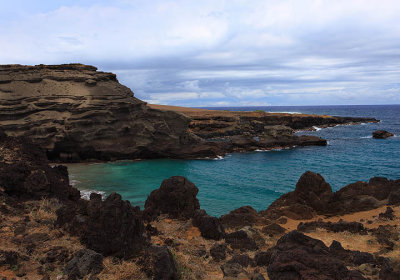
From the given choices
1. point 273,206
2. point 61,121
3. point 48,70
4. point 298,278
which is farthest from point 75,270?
point 48,70

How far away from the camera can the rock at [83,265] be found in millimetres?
6918

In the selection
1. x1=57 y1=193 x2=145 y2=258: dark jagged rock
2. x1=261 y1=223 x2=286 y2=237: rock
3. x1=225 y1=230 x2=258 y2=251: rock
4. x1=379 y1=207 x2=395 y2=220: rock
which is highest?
x1=57 y1=193 x2=145 y2=258: dark jagged rock

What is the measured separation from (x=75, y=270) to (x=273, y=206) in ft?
45.7

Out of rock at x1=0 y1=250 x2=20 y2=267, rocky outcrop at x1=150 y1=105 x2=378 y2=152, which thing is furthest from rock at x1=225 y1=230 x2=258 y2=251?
rocky outcrop at x1=150 y1=105 x2=378 y2=152

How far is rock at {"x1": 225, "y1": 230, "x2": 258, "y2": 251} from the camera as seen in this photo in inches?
431

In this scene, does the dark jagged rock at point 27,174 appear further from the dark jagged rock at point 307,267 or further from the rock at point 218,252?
the dark jagged rock at point 307,267

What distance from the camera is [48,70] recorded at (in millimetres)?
41344

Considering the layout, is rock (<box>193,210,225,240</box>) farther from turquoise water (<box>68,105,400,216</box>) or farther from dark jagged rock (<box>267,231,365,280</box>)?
turquoise water (<box>68,105,400,216</box>)

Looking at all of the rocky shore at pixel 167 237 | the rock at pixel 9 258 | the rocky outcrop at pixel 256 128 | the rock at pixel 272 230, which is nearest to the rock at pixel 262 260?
the rocky shore at pixel 167 237

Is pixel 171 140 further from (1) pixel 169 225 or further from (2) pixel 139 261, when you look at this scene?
(2) pixel 139 261

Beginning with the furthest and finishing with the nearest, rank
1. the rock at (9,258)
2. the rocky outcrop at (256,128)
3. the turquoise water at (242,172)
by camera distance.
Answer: the rocky outcrop at (256,128)
the turquoise water at (242,172)
the rock at (9,258)

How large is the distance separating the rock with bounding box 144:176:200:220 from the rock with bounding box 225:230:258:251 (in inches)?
112

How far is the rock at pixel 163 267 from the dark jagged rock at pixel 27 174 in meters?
7.14

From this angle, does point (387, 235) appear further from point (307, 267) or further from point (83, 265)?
point (83, 265)
